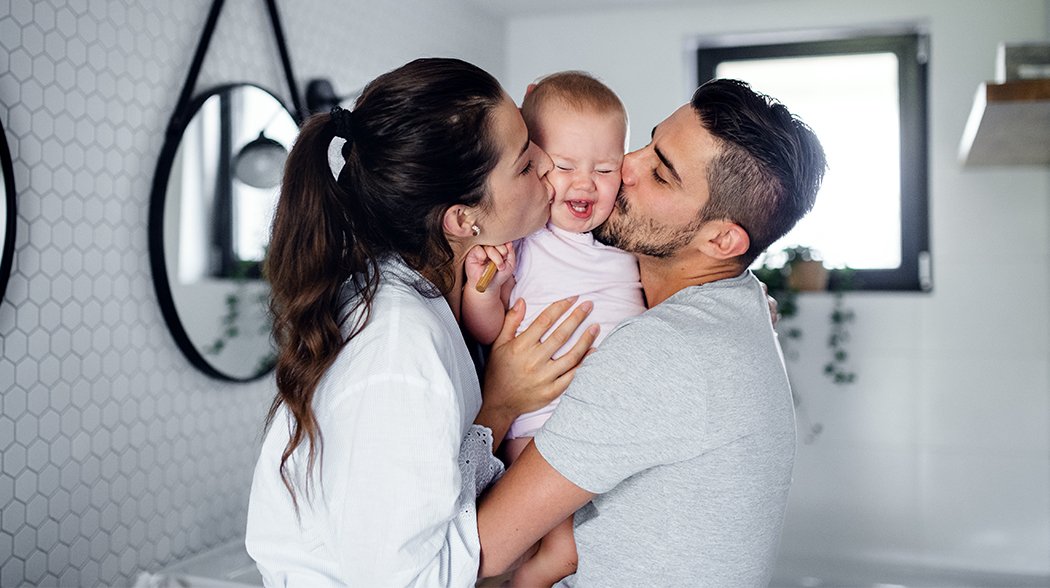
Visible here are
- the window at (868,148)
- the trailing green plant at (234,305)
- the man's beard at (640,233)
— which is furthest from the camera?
the window at (868,148)

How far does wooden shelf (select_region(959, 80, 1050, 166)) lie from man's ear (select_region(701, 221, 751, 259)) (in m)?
0.96

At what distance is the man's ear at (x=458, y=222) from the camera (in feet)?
3.77

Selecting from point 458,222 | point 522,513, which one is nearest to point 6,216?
point 458,222

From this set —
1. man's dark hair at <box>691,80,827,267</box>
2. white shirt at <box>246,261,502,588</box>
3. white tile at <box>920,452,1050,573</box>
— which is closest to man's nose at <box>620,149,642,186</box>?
man's dark hair at <box>691,80,827,267</box>

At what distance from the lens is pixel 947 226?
2.82 metres

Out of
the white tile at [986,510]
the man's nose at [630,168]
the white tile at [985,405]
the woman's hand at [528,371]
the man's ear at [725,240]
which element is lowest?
the white tile at [986,510]

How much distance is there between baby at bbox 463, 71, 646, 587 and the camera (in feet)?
4.43

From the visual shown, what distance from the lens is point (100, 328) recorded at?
1682mm

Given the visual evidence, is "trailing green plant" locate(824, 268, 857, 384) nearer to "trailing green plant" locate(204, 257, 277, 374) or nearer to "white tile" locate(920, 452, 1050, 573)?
"white tile" locate(920, 452, 1050, 573)

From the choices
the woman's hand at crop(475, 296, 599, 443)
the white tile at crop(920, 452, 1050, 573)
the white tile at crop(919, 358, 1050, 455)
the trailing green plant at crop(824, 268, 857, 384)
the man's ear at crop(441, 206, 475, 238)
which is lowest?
the white tile at crop(920, 452, 1050, 573)

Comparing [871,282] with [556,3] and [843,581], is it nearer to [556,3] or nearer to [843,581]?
[843,581]

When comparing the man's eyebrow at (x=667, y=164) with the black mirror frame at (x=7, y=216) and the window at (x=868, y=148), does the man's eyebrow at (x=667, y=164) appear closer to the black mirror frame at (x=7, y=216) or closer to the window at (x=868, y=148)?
the black mirror frame at (x=7, y=216)

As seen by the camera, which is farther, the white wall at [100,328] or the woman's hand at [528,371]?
the white wall at [100,328]

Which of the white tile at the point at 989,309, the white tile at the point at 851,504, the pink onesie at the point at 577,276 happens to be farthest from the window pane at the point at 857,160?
the pink onesie at the point at 577,276
